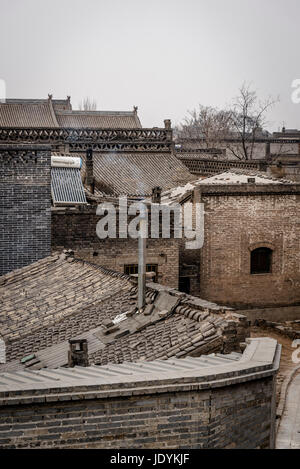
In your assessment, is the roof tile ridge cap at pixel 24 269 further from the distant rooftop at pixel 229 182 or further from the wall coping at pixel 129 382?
the wall coping at pixel 129 382

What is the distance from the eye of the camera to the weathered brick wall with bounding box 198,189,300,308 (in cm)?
2305

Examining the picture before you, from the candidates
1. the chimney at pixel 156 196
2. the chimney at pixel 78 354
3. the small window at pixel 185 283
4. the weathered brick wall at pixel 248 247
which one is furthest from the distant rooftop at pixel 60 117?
the chimney at pixel 78 354

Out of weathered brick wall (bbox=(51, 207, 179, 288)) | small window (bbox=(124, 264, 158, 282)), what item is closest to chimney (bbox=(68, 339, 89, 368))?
weathered brick wall (bbox=(51, 207, 179, 288))

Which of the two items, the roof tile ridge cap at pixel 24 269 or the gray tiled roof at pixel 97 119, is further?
the gray tiled roof at pixel 97 119

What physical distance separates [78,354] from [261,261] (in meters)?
15.9

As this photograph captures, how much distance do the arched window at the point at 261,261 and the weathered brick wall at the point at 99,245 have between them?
540cm

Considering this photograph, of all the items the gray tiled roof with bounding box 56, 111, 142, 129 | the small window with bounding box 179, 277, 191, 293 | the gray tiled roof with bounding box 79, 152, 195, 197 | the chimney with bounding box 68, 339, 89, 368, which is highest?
the gray tiled roof with bounding box 56, 111, 142, 129

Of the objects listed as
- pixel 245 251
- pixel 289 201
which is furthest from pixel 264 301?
pixel 289 201

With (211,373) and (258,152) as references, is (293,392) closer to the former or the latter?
(211,373)

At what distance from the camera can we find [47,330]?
1162cm

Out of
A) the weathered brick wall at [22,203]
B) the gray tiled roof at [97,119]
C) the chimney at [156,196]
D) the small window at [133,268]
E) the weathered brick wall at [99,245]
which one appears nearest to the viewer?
the weathered brick wall at [22,203]

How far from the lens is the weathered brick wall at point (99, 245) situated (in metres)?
17.8

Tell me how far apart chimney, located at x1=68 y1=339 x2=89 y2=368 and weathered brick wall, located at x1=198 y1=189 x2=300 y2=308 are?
47.0 ft

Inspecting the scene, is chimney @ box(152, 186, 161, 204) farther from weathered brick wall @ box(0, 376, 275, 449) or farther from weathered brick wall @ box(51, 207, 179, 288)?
weathered brick wall @ box(0, 376, 275, 449)
